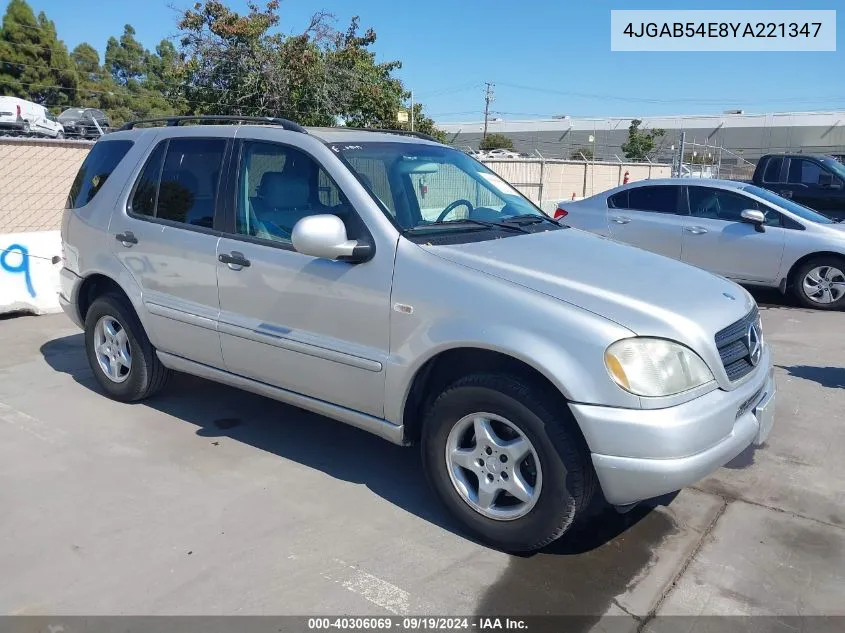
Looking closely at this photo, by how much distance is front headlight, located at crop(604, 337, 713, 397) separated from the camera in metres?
2.91

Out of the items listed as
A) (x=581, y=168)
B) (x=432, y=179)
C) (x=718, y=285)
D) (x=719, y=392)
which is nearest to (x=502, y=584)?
(x=719, y=392)

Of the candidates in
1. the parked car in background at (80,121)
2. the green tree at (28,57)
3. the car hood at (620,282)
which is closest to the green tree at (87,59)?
the green tree at (28,57)

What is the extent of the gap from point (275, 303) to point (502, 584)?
6.12ft

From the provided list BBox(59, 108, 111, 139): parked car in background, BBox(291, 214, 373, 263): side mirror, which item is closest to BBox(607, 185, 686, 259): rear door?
BBox(291, 214, 373, 263): side mirror

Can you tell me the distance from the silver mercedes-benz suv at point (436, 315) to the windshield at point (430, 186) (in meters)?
0.02

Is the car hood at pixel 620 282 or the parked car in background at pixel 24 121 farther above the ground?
the parked car in background at pixel 24 121

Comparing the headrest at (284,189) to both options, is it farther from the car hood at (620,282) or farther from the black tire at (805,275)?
the black tire at (805,275)

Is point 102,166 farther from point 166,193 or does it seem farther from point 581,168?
point 581,168

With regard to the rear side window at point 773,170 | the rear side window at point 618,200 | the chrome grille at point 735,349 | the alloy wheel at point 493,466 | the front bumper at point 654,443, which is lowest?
the alloy wheel at point 493,466

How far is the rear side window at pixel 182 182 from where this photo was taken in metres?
4.45

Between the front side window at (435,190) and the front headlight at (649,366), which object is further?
the front side window at (435,190)

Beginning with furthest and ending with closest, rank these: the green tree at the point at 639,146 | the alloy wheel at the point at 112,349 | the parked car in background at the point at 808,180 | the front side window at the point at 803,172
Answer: the green tree at the point at 639,146, the front side window at the point at 803,172, the parked car in background at the point at 808,180, the alloy wheel at the point at 112,349

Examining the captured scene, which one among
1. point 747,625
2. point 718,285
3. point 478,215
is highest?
point 478,215

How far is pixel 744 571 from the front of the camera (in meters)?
3.27
